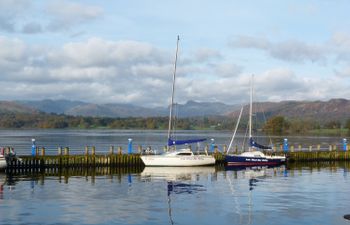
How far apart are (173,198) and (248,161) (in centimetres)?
3598

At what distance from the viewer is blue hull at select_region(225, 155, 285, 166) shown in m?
73.9

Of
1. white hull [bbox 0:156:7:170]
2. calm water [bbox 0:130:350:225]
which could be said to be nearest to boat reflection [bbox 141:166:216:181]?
calm water [bbox 0:130:350:225]

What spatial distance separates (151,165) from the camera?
67.8 m

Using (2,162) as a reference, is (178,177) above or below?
below

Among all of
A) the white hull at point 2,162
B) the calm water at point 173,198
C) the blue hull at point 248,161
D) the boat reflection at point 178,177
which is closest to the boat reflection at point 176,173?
the boat reflection at point 178,177

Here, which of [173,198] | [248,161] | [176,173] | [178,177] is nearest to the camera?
[173,198]

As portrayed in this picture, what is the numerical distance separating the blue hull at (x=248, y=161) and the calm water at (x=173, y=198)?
11.5m

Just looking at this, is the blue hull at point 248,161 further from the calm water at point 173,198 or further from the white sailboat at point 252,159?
the calm water at point 173,198

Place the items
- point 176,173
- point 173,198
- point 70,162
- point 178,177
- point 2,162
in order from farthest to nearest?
point 70,162
point 176,173
point 2,162
point 178,177
point 173,198

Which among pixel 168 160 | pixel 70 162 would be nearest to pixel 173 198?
pixel 168 160

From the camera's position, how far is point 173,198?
4038cm

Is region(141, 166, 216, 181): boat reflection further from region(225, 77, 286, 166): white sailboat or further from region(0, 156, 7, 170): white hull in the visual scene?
region(0, 156, 7, 170): white hull

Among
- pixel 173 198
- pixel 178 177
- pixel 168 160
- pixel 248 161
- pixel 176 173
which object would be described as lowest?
pixel 173 198

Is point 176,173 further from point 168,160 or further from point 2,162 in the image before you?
point 2,162
